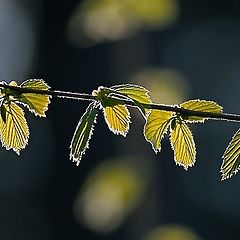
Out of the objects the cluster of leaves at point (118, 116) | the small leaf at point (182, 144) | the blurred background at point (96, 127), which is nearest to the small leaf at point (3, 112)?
the cluster of leaves at point (118, 116)

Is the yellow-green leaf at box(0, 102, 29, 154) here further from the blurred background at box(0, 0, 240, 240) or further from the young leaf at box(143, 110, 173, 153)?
the blurred background at box(0, 0, 240, 240)

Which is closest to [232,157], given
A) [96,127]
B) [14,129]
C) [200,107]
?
[200,107]

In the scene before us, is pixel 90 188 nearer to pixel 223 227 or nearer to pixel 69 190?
pixel 223 227

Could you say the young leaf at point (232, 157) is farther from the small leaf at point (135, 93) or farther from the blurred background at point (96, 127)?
the blurred background at point (96, 127)

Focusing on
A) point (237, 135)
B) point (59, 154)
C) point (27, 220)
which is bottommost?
point (27, 220)

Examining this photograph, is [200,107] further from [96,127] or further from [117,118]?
[96,127]

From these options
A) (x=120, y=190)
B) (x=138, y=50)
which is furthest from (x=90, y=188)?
(x=138, y=50)
